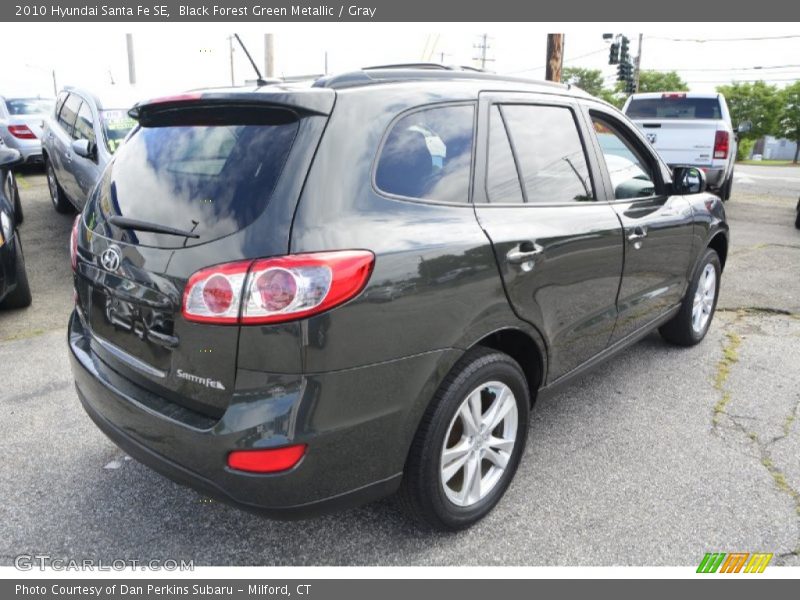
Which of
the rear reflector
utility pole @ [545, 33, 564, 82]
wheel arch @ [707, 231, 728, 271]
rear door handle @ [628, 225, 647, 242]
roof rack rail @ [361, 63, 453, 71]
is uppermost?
utility pole @ [545, 33, 564, 82]

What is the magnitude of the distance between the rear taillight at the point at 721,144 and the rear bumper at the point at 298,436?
397 inches

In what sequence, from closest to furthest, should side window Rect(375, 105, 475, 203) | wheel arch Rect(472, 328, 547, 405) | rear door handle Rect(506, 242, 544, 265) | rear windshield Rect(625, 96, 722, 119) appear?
1. side window Rect(375, 105, 475, 203)
2. rear door handle Rect(506, 242, 544, 265)
3. wheel arch Rect(472, 328, 547, 405)
4. rear windshield Rect(625, 96, 722, 119)

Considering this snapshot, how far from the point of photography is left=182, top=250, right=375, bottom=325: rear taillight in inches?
75.2

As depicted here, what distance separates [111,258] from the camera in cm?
A: 232

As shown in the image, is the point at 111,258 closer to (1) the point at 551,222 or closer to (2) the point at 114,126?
(1) the point at 551,222

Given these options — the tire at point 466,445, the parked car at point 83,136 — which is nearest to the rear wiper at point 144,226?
the tire at point 466,445

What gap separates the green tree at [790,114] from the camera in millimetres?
58250

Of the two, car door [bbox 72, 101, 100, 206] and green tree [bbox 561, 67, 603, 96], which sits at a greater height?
green tree [bbox 561, 67, 603, 96]

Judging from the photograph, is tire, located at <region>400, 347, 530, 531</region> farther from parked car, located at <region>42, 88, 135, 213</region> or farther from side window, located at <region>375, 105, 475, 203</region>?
parked car, located at <region>42, 88, 135, 213</region>

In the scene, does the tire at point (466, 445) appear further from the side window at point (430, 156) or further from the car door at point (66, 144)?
the car door at point (66, 144)

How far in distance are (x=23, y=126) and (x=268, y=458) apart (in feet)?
42.0

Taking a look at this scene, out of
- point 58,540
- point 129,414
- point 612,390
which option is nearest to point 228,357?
point 129,414

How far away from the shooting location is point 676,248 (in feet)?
13.0

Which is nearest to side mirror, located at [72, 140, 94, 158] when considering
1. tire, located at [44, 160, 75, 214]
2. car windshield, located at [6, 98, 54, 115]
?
tire, located at [44, 160, 75, 214]
